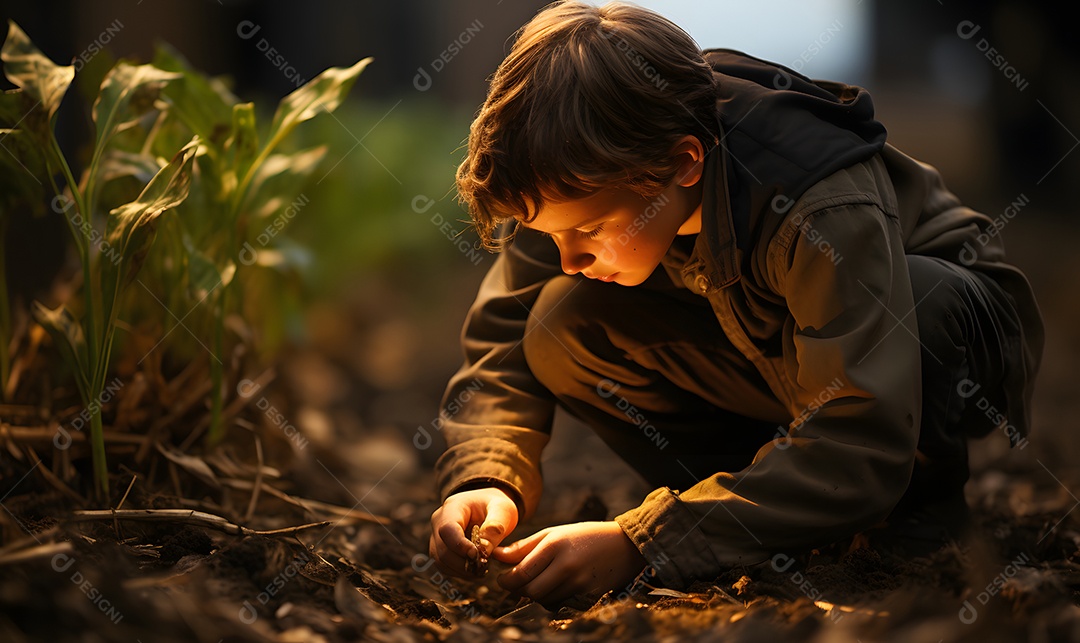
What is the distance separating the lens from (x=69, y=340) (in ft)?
3.47

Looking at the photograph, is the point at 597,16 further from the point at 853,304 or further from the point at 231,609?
the point at 231,609

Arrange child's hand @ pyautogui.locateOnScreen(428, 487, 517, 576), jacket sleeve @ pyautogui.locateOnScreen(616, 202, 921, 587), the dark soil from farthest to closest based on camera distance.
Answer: child's hand @ pyautogui.locateOnScreen(428, 487, 517, 576), jacket sleeve @ pyautogui.locateOnScreen(616, 202, 921, 587), the dark soil

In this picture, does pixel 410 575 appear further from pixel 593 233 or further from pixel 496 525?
pixel 593 233

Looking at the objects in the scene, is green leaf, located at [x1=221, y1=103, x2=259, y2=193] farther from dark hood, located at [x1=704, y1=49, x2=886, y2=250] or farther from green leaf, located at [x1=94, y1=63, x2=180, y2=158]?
dark hood, located at [x1=704, y1=49, x2=886, y2=250]

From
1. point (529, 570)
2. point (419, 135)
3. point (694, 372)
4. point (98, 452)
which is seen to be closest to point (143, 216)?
point (98, 452)

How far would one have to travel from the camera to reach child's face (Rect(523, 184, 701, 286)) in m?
0.95

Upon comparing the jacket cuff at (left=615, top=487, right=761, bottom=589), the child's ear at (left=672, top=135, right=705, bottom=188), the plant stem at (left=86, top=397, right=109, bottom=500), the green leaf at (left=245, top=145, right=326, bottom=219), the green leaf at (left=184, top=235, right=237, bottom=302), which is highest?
the child's ear at (left=672, top=135, right=705, bottom=188)

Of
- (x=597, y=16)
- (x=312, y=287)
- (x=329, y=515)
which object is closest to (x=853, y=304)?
(x=597, y=16)

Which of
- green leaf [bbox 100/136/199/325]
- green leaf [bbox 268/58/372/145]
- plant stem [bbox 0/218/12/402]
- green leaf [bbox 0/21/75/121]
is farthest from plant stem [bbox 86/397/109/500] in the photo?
green leaf [bbox 268/58/372/145]

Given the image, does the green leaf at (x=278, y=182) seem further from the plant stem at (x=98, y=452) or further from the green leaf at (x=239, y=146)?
the plant stem at (x=98, y=452)

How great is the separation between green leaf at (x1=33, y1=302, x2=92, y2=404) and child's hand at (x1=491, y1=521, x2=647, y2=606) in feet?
1.93

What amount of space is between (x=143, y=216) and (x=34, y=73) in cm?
24

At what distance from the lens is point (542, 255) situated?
121 centimetres

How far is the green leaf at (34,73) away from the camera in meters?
1.00
